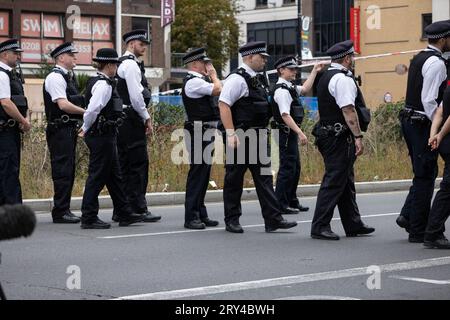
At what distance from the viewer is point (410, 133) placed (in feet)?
33.3

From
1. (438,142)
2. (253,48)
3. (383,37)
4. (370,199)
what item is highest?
(383,37)

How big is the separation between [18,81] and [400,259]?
495 centimetres

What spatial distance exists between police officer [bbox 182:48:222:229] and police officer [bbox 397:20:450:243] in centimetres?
248

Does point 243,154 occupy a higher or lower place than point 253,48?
lower

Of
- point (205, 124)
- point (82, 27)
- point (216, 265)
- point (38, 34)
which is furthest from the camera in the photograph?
point (82, 27)

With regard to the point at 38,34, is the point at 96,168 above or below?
below

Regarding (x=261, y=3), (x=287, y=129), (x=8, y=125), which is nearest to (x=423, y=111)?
(x=287, y=129)

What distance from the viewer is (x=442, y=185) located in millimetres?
9555

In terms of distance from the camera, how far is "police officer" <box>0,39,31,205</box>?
448 inches

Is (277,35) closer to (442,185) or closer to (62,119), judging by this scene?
(62,119)

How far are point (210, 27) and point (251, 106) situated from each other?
44845 mm
